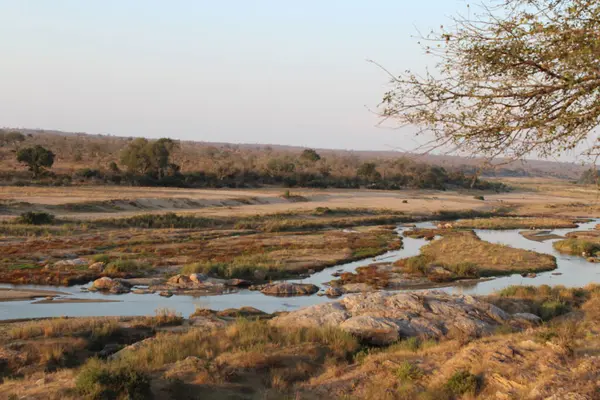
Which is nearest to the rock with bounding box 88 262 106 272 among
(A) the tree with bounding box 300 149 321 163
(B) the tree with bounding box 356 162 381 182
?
(B) the tree with bounding box 356 162 381 182

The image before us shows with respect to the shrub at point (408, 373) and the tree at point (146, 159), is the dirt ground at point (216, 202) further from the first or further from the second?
the shrub at point (408, 373)

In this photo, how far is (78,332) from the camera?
47.5 feet

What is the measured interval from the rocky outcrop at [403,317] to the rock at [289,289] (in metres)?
7.57

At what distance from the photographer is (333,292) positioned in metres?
23.6

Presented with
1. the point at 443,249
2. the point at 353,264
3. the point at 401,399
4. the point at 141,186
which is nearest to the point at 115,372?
the point at 401,399

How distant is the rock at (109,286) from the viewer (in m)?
23.1

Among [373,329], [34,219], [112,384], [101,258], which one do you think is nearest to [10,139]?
[34,219]

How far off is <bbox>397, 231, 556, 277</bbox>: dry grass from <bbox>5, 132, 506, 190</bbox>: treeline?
24.5 metres

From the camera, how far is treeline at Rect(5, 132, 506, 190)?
2768 inches

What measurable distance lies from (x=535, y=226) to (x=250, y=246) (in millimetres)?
31987

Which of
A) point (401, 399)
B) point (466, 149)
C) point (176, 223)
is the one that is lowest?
point (176, 223)

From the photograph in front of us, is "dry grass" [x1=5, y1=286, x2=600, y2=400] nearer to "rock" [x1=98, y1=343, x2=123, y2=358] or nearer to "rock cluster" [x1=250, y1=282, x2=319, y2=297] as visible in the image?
"rock" [x1=98, y1=343, x2=123, y2=358]

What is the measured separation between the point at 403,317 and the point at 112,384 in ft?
26.8

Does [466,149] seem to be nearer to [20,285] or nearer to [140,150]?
[20,285]
